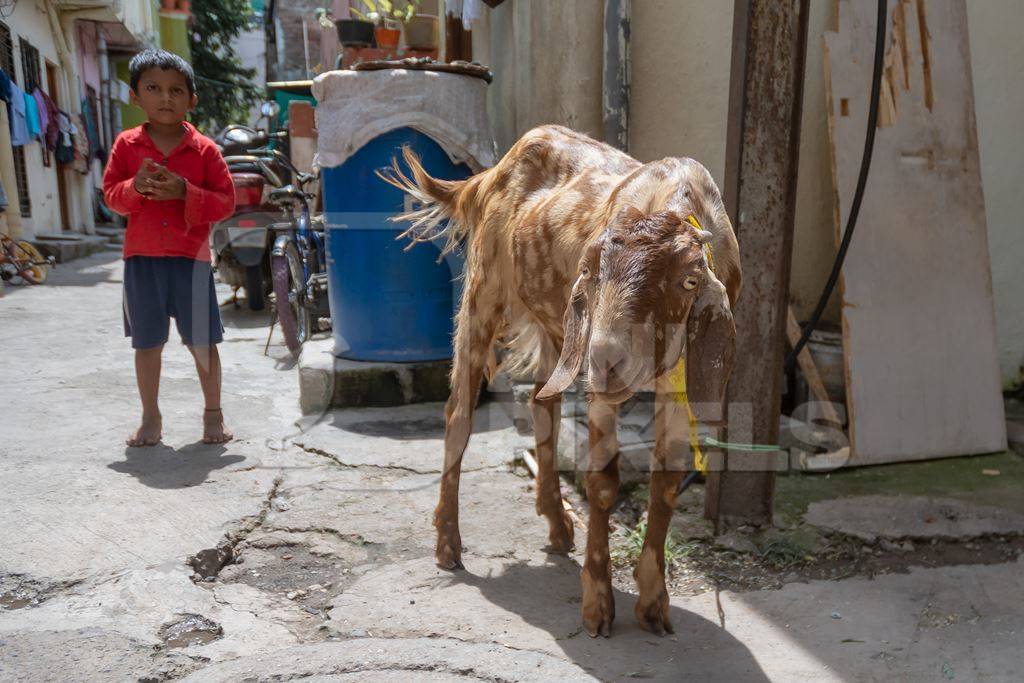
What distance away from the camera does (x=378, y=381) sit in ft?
14.8

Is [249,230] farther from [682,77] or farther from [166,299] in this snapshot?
[682,77]

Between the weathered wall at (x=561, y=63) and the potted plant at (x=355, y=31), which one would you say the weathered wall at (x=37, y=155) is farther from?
the weathered wall at (x=561, y=63)

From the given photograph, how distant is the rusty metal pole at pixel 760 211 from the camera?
270 centimetres

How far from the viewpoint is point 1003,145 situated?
3.96 m

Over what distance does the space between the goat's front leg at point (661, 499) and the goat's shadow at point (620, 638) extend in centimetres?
6

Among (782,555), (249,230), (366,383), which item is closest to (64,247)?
(249,230)

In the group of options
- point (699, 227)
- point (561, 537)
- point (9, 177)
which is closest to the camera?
point (699, 227)

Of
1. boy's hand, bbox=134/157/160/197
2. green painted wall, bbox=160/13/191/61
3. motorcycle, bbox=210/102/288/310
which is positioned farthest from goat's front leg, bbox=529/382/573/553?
green painted wall, bbox=160/13/191/61

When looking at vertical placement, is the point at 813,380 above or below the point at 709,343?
below

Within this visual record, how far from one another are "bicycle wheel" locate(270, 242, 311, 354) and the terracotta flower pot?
168 centimetres

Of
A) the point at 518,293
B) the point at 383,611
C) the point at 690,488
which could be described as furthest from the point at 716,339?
the point at 690,488

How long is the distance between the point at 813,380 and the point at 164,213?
2944 mm

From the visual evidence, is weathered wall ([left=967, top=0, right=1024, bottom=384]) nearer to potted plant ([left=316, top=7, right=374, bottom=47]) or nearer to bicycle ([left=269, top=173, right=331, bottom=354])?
bicycle ([left=269, top=173, right=331, bottom=354])

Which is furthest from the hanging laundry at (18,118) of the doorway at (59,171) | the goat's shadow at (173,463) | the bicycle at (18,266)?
the goat's shadow at (173,463)
